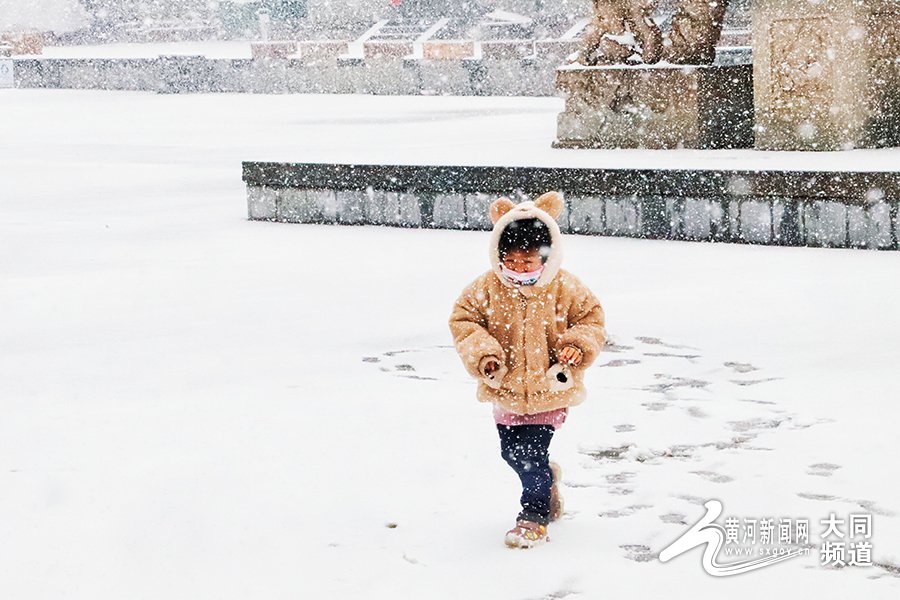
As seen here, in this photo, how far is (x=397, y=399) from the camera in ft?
15.0

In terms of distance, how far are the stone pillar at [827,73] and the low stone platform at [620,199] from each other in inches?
70.0

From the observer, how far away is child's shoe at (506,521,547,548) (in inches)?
125

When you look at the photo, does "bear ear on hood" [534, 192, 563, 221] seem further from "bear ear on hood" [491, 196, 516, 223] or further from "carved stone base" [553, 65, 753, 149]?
"carved stone base" [553, 65, 753, 149]

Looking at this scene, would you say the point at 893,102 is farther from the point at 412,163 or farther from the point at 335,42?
the point at 335,42

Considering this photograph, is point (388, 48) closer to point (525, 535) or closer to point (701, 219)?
point (701, 219)

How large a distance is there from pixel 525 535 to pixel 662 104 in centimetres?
703

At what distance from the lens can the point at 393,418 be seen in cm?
434

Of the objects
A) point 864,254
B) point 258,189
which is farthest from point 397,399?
point 258,189

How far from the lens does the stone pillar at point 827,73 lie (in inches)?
350

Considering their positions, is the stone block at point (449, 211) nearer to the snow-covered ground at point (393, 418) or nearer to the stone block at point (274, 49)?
the snow-covered ground at point (393, 418)

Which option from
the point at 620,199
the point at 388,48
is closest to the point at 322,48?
the point at 388,48

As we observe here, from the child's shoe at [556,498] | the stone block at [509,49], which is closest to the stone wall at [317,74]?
the stone block at [509,49]

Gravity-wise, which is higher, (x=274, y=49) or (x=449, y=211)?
(x=274, y=49)

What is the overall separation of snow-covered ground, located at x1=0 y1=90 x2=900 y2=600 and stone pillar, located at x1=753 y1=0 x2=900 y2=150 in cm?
67
